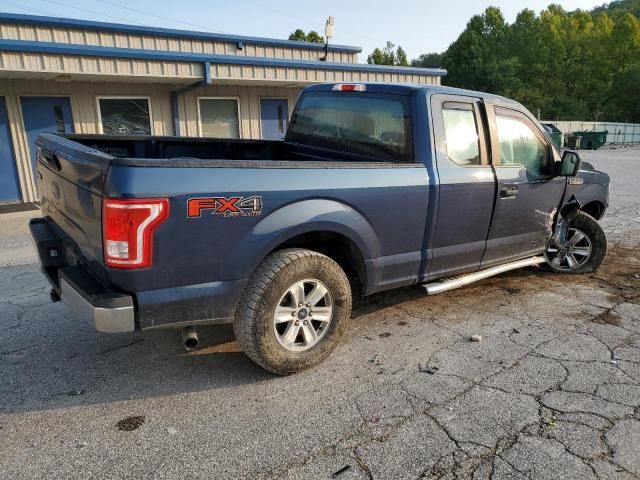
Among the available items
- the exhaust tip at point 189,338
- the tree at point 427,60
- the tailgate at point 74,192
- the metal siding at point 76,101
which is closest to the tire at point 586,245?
the exhaust tip at point 189,338

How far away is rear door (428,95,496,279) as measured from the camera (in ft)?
12.6

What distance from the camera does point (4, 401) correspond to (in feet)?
9.89

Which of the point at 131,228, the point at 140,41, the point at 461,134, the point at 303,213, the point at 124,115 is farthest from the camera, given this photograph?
the point at 140,41

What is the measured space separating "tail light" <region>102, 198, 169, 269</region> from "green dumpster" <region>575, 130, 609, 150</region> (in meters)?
35.6

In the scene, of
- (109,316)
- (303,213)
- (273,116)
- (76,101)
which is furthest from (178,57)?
(109,316)

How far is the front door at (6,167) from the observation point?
10.1 meters

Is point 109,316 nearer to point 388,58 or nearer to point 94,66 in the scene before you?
point 94,66

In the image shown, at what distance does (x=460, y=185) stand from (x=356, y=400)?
6.14 ft

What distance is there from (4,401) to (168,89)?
10213 mm

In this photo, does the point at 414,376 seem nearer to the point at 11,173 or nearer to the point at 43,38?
the point at 11,173

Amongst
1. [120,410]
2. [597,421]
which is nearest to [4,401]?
[120,410]

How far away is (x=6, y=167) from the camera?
10336 millimetres

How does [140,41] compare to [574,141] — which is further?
[574,141]

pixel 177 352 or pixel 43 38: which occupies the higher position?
pixel 43 38
